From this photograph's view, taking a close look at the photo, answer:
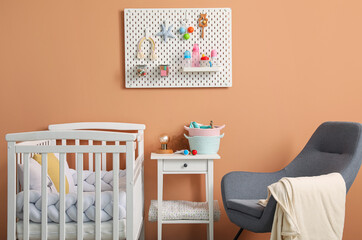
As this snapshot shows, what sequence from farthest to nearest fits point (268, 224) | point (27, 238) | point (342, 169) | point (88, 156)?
point (88, 156) < point (342, 169) < point (268, 224) < point (27, 238)

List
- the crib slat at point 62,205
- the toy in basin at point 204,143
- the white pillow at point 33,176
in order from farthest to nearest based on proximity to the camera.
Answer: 1. the toy in basin at point 204,143
2. the white pillow at point 33,176
3. the crib slat at point 62,205

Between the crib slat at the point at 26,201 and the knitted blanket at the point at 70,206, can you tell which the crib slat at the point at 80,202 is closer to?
the knitted blanket at the point at 70,206

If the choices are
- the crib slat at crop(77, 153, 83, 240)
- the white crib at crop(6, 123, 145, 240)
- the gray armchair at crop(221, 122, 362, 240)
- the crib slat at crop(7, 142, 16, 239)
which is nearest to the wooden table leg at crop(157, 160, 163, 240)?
the gray armchair at crop(221, 122, 362, 240)

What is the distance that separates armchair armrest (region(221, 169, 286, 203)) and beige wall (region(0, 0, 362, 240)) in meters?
0.30

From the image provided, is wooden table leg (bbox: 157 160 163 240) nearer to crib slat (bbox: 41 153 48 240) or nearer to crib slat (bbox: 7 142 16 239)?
crib slat (bbox: 41 153 48 240)

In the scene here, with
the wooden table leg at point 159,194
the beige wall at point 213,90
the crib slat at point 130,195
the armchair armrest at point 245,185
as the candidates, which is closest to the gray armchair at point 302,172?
the armchair armrest at point 245,185

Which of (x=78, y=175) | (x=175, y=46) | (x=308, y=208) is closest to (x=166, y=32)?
(x=175, y=46)

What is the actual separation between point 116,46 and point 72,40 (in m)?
0.31

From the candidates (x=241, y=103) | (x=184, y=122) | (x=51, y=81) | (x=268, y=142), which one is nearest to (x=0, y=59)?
→ (x=51, y=81)

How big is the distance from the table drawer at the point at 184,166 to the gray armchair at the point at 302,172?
161 mm

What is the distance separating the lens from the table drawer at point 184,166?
2189 mm

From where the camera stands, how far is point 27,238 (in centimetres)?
166

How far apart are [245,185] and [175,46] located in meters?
1.07

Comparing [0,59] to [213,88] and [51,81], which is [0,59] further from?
[213,88]
